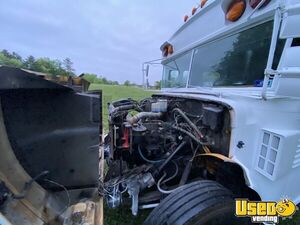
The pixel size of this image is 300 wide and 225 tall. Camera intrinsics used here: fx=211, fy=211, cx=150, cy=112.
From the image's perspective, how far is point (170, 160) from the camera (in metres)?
2.50

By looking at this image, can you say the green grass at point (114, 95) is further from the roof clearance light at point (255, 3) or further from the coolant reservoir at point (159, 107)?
the roof clearance light at point (255, 3)

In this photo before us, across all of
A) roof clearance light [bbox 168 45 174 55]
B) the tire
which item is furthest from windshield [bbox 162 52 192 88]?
the tire

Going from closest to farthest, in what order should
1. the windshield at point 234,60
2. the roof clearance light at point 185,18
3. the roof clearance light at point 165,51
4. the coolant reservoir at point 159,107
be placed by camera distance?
the windshield at point 234,60, the coolant reservoir at point 159,107, the roof clearance light at point 185,18, the roof clearance light at point 165,51

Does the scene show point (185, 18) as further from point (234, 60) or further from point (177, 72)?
point (234, 60)

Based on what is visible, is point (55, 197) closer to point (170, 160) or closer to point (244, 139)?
point (170, 160)

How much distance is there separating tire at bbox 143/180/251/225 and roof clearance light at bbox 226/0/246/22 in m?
1.57

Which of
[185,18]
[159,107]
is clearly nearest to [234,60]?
[159,107]

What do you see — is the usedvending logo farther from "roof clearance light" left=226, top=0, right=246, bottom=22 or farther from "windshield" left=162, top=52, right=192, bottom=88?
"windshield" left=162, top=52, right=192, bottom=88

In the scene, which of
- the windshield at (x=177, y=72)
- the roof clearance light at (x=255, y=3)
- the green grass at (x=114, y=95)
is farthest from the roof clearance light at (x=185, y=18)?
the green grass at (x=114, y=95)

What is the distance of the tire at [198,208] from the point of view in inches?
63.9

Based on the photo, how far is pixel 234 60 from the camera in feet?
7.40

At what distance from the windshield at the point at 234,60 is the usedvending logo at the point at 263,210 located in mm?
1072

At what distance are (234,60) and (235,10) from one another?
50 centimetres

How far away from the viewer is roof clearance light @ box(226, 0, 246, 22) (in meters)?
1.92
